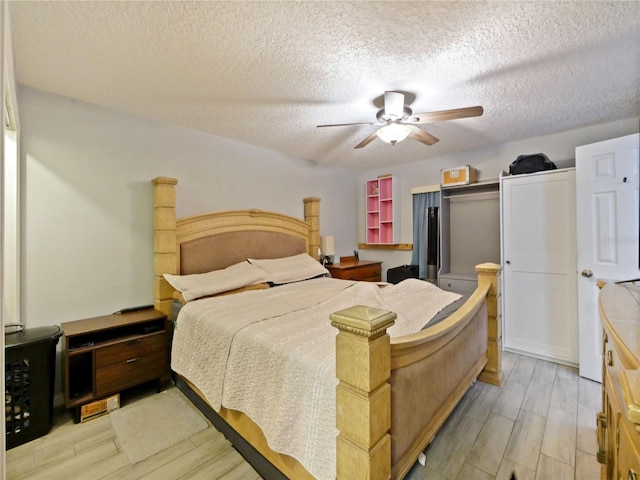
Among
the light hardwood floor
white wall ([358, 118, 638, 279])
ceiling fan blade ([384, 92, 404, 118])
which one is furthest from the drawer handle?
white wall ([358, 118, 638, 279])

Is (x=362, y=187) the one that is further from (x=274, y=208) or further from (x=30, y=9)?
(x=30, y=9)

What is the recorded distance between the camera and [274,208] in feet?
12.2

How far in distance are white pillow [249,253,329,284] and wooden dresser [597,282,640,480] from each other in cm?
242

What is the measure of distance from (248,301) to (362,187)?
3.32 meters

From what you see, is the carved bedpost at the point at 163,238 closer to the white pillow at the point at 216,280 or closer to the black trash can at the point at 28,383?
the white pillow at the point at 216,280

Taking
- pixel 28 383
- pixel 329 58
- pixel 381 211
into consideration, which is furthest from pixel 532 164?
pixel 28 383

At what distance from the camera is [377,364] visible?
1.00 metres

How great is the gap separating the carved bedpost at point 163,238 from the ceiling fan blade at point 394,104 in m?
1.97

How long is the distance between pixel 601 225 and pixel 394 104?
6.65 feet

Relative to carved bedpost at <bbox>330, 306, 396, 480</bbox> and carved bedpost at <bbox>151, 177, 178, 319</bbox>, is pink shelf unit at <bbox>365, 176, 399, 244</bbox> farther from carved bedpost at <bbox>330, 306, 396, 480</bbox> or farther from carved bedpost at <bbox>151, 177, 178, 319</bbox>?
carved bedpost at <bbox>330, 306, 396, 480</bbox>

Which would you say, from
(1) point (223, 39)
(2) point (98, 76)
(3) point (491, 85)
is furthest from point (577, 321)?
(2) point (98, 76)

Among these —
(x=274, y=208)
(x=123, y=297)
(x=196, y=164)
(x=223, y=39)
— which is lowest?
(x=123, y=297)

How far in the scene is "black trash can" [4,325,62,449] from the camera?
1.74m

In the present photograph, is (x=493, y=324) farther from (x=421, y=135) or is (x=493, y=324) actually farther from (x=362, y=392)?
(x=362, y=392)
